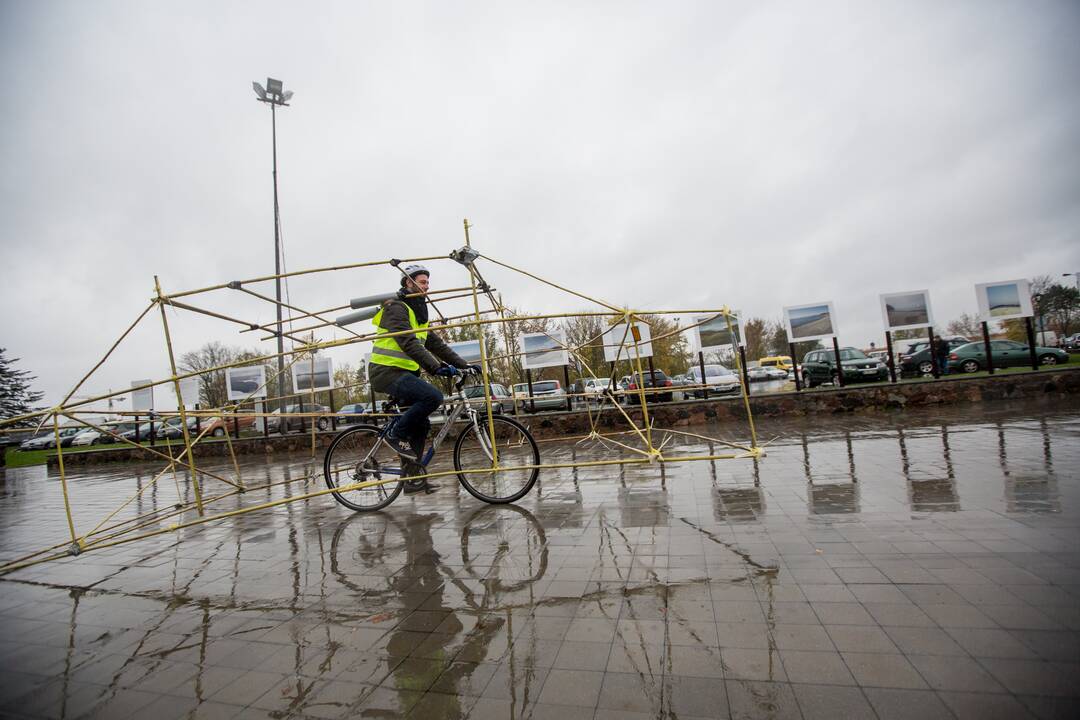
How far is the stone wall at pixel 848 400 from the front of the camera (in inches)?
403

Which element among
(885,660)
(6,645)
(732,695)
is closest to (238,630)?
(6,645)

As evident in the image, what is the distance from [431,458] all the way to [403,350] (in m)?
1.21

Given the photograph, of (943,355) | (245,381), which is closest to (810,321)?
(943,355)

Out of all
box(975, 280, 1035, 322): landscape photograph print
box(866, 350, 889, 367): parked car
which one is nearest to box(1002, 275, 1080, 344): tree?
box(866, 350, 889, 367): parked car

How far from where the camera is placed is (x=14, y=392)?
4200cm

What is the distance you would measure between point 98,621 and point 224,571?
2.44 feet

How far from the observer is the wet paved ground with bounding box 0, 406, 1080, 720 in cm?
179

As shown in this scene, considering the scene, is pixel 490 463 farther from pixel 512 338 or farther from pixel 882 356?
pixel 882 356

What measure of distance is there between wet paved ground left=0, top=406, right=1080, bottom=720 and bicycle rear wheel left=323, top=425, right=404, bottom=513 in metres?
0.41

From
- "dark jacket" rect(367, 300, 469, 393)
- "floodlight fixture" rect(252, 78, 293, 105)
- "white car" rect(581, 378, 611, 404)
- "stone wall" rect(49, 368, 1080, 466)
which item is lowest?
"stone wall" rect(49, 368, 1080, 466)

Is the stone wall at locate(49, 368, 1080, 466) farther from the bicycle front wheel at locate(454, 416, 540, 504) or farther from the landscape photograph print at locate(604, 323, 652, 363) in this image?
the bicycle front wheel at locate(454, 416, 540, 504)

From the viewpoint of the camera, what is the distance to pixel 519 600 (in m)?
2.61

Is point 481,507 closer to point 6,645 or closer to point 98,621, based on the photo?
point 98,621

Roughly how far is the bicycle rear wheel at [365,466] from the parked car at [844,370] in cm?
1639
